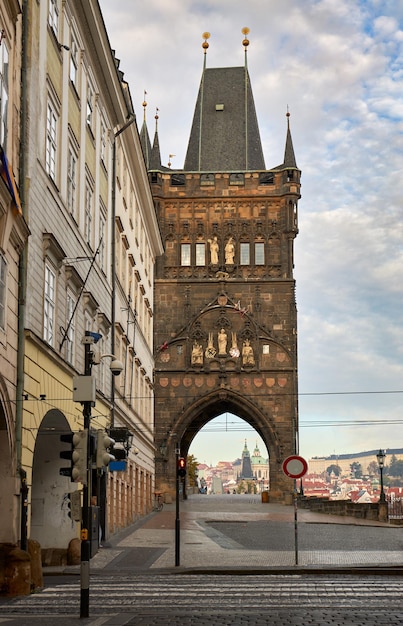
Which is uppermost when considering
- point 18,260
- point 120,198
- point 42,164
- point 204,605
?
point 120,198

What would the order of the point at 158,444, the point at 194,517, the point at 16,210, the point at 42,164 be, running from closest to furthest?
the point at 16,210 → the point at 42,164 → the point at 194,517 → the point at 158,444

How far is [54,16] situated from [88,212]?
221 inches

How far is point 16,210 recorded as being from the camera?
16422 mm

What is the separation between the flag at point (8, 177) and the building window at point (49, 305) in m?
3.57

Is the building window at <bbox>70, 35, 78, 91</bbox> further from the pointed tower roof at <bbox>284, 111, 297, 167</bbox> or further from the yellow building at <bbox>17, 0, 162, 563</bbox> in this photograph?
the pointed tower roof at <bbox>284, 111, 297, 167</bbox>

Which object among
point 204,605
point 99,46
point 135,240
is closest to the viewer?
point 204,605

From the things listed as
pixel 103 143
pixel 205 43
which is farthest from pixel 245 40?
pixel 103 143

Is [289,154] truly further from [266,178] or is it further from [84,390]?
[84,390]

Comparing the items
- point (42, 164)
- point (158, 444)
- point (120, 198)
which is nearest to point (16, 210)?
point (42, 164)

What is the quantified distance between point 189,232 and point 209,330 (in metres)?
6.64

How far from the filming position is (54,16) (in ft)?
72.2

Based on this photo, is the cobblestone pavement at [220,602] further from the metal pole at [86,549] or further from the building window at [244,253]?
the building window at [244,253]

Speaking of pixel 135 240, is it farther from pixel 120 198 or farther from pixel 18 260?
pixel 18 260

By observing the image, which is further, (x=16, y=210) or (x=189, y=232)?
(x=189, y=232)
